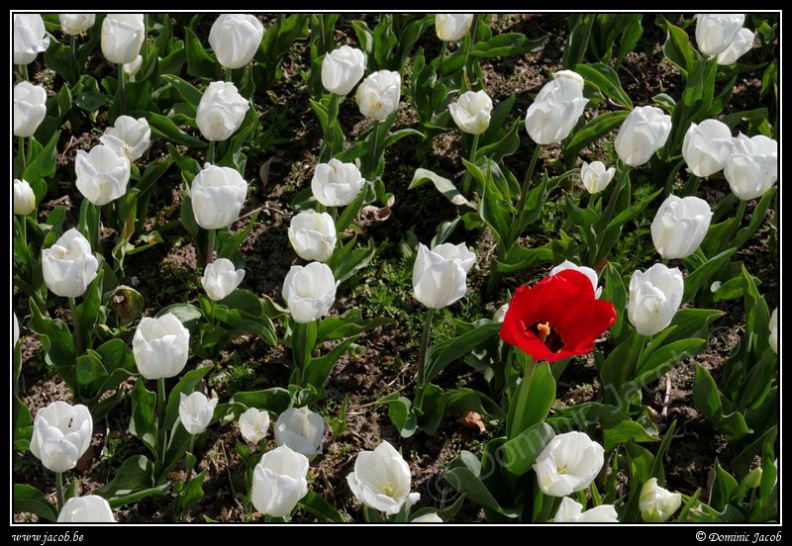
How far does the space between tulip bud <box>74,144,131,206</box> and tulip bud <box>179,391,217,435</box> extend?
66cm

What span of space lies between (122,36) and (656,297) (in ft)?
5.97

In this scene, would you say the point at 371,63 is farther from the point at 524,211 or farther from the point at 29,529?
the point at 29,529

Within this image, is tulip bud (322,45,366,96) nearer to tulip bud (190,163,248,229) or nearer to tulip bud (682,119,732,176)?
tulip bud (190,163,248,229)

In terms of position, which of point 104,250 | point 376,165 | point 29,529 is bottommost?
point 29,529

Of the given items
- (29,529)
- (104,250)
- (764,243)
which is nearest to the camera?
(29,529)

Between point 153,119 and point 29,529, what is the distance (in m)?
1.42

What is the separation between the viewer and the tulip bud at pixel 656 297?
7.97 feet

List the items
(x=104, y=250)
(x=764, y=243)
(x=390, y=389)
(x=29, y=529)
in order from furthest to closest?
1. (x=764, y=243)
2. (x=104, y=250)
3. (x=390, y=389)
4. (x=29, y=529)

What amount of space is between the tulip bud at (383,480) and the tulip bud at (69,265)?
0.87 metres

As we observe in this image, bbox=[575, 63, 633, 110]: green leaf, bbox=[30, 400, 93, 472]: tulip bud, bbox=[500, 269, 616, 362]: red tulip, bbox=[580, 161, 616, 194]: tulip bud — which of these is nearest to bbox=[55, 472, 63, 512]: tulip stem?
bbox=[30, 400, 93, 472]: tulip bud

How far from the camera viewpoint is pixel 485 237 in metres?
3.34

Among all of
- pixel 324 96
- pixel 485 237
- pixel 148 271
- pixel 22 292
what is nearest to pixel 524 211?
pixel 485 237

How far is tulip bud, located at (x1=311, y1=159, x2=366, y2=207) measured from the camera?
2.86 m

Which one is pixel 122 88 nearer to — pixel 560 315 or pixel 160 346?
pixel 160 346
